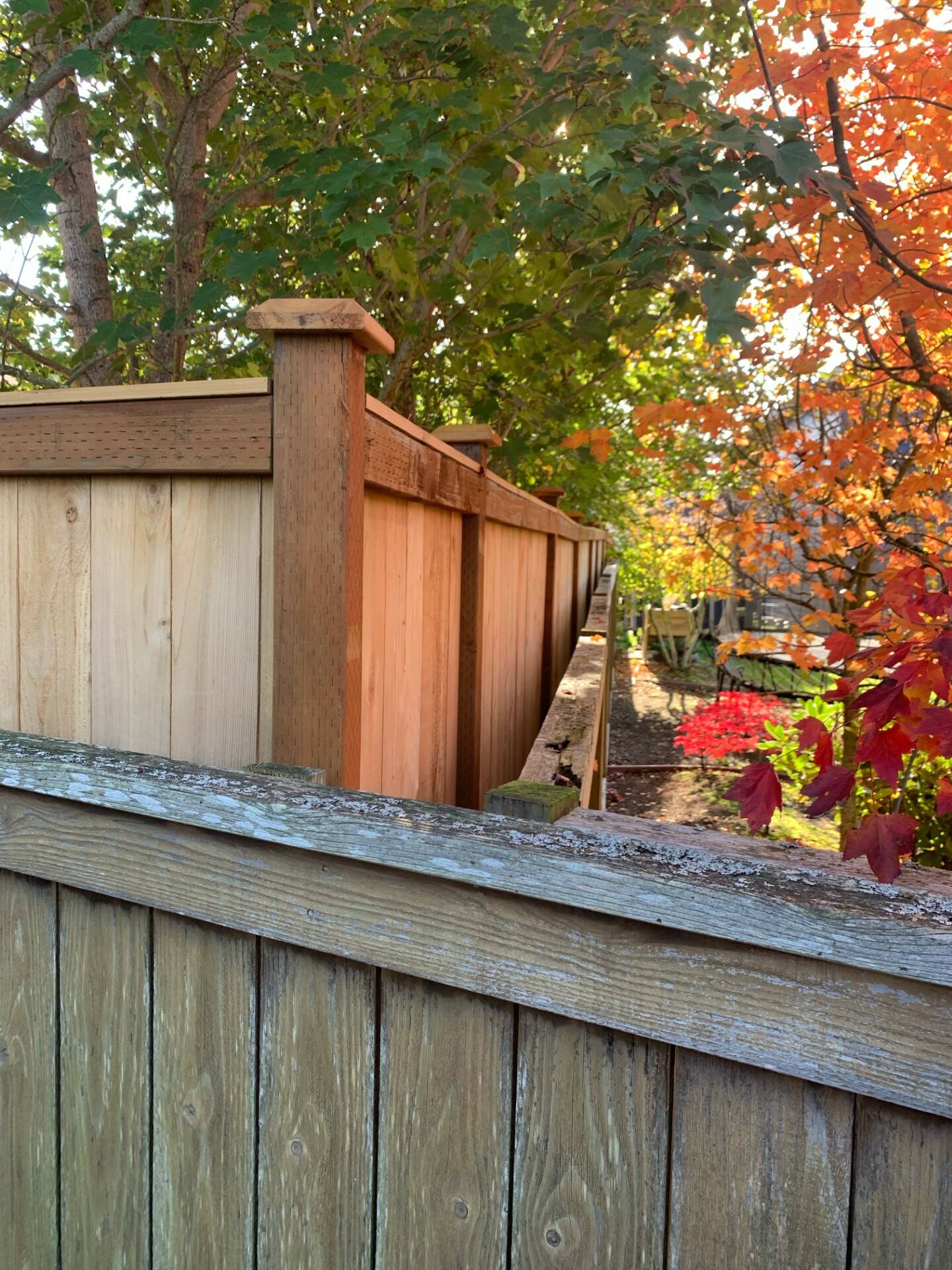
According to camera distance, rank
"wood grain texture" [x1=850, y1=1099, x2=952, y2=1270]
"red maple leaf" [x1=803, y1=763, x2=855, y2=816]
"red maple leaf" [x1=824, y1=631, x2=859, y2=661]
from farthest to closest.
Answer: "red maple leaf" [x1=824, y1=631, x2=859, y2=661]
"red maple leaf" [x1=803, y1=763, x2=855, y2=816]
"wood grain texture" [x1=850, y1=1099, x2=952, y2=1270]

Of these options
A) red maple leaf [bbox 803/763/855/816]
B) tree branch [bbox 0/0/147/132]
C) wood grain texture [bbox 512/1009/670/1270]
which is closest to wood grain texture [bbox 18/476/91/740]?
wood grain texture [bbox 512/1009/670/1270]

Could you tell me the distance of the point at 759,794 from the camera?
1.59 metres

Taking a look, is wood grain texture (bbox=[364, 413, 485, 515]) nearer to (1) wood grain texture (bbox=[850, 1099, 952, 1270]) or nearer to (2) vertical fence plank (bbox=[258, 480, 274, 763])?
(2) vertical fence plank (bbox=[258, 480, 274, 763])

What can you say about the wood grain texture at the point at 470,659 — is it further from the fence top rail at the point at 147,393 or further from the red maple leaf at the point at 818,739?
the fence top rail at the point at 147,393

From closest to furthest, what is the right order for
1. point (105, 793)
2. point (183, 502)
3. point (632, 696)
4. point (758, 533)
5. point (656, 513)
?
point (105, 793) → point (183, 502) → point (758, 533) → point (632, 696) → point (656, 513)

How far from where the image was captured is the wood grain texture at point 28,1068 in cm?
126

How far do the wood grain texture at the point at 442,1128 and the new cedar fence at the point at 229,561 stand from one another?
20.3 inches

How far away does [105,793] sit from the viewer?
47.0 inches

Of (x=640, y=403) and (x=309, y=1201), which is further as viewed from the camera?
(x=640, y=403)

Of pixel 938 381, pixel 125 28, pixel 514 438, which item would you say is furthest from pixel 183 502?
pixel 938 381

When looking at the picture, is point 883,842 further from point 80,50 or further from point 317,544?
point 80,50

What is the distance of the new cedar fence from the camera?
55.9 inches

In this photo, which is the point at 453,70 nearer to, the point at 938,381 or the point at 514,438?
the point at 514,438

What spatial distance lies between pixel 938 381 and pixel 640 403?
2.99m
